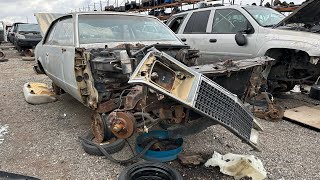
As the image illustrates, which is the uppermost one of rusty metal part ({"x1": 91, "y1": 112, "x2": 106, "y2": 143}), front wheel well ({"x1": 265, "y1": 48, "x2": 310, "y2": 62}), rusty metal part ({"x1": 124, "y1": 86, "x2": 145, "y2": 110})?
front wheel well ({"x1": 265, "y1": 48, "x2": 310, "y2": 62})

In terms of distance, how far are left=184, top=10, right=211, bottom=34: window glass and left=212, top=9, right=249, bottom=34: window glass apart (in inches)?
10.4

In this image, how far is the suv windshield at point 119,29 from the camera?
390cm

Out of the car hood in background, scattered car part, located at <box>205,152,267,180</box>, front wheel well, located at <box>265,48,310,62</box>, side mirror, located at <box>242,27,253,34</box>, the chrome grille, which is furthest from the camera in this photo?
the car hood in background

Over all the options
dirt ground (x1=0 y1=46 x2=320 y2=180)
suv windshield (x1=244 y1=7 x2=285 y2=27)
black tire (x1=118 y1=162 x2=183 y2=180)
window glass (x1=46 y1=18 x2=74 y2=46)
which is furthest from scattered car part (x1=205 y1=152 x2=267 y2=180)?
suv windshield (x1=244 y1=7 x2=285 y2=27)

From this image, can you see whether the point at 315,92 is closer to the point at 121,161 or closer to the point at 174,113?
the point at 174,113

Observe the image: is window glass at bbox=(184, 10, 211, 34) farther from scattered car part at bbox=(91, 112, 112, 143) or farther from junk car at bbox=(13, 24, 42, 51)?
junk car at bbox=(13, 24, 42, 51)

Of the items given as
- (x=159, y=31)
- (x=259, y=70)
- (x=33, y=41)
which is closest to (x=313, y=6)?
(x=259, y=70)

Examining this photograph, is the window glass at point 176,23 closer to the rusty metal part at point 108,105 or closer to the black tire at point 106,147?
the rusty metal part at point 108,105

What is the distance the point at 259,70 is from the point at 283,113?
1690mm

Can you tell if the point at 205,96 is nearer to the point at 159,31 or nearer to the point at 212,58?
the point at 159,31

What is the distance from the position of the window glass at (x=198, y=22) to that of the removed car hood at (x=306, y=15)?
1797mm

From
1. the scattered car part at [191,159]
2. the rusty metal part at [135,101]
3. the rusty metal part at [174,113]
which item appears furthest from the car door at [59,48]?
the scattered car part at [191,159]

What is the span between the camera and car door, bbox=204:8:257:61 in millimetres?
5609

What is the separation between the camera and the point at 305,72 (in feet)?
17.8
